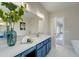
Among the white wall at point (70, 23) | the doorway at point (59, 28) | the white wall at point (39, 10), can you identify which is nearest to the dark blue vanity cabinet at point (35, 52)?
the white wall at point (39, 10)

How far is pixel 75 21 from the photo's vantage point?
648 cm

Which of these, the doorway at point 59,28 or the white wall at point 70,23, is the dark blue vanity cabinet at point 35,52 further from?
→ the doorway at point 59,28

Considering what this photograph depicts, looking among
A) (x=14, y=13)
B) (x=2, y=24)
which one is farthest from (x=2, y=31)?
(x=14, y=13)

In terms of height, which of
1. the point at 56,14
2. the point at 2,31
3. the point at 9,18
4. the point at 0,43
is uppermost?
the point at 56,14

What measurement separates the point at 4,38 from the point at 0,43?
189mm

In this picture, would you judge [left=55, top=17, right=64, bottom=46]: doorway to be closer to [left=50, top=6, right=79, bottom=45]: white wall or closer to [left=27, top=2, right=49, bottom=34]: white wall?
[left=50, top=6, right=79, bottom=45]: white wall

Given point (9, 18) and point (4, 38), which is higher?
point (9, 18)

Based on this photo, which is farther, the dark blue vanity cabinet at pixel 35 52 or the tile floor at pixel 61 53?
the tile floor at pixel 61 53

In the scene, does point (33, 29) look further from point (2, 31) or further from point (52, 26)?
point (52, 26)

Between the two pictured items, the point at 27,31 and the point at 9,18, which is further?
the point at 27,31

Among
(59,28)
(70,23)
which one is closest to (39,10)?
(70,23)

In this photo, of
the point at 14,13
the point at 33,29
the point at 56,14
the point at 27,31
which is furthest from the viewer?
the point at 56,14

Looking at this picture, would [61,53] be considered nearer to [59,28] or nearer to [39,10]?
[39,10]

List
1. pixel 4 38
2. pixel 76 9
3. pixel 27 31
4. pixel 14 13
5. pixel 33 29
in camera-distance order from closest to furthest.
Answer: pixel 14 13
pixel 4 38
pixel 27 31
pixel 33 29
pixel 76 9
